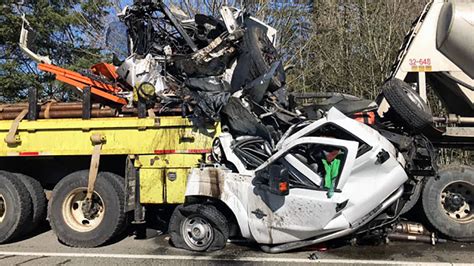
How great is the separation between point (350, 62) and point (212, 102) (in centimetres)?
934

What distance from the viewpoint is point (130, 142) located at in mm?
6457

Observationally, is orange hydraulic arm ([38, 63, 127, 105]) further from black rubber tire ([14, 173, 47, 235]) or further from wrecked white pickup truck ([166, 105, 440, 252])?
wrecked white pickup truck ([166, 105, 440, 252])

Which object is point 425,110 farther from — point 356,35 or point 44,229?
point 356,35

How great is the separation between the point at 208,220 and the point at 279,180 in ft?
4.47

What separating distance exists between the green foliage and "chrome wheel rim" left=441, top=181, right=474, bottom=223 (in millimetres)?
13584

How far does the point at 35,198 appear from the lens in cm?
686

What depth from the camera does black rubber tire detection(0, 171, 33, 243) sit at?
6.58 meters

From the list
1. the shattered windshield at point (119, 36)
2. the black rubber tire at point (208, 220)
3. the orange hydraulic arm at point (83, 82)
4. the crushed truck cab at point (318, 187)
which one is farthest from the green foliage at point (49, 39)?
the crushed truck cab at point (318, 187)

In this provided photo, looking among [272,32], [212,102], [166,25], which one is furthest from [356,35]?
[212,102]

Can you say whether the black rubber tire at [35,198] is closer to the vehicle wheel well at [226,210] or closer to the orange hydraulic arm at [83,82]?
the orange hydraulic arm at [83,82]

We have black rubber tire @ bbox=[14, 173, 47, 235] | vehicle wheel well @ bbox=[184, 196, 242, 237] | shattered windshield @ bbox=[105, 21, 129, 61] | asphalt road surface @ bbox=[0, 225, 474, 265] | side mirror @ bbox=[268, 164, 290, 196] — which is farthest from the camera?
shattered windshield @ bbox=[105, 21, 129, 61]

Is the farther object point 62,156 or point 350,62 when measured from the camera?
point 350,62

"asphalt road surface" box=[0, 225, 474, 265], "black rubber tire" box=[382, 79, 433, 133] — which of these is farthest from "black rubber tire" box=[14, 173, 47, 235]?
"black rubber tire" box=[382, 79, 433, 133]

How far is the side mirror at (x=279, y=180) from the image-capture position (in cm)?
482
